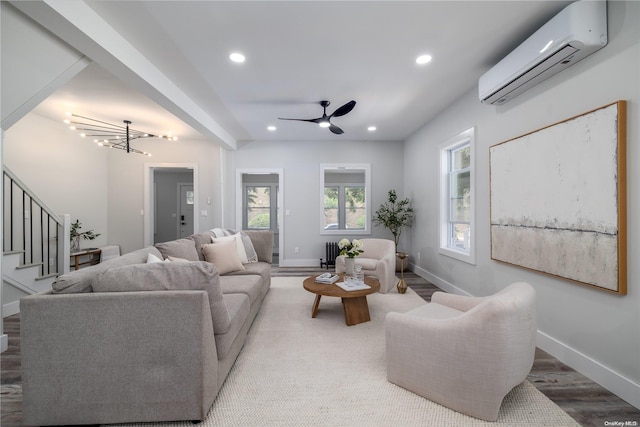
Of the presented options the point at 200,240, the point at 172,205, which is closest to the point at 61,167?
the point at 172,205

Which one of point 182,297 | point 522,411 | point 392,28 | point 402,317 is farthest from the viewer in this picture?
point 392,28

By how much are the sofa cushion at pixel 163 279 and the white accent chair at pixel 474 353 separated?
126cm

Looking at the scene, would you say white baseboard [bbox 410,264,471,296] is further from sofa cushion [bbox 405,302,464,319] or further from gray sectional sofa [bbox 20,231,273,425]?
gray sectional sofa [bbox 20,231,273,425]

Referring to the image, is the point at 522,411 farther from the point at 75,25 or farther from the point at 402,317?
the point at 75,25

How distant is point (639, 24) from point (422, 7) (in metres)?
1.31

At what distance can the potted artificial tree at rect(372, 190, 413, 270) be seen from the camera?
17.1 feet

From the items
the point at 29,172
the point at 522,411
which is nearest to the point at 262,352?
the point at 522,411

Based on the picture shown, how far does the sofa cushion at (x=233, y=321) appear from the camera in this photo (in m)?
1.70

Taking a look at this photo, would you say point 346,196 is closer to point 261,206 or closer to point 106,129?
point 261,206

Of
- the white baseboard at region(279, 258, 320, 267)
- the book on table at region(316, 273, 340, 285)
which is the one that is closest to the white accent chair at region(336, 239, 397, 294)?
the book on table at region(316, 273, 340, 285)

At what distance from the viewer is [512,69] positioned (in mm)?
2299

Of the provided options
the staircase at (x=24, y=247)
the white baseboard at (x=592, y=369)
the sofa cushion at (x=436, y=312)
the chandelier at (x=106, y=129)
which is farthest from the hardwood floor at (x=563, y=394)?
the chandelier at (x=106, y=129)

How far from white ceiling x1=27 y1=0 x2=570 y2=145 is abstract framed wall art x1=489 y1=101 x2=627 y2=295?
38.2 inches

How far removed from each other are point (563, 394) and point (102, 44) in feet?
14.0
